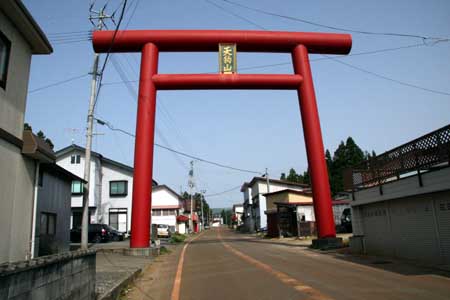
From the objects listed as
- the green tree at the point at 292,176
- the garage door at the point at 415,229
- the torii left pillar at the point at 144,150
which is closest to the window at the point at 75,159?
the torii left pillar at the point at 144,150

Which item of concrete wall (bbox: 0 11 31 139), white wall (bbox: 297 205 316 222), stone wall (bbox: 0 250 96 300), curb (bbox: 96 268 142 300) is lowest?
curb (bbox: 96 268 142 300)

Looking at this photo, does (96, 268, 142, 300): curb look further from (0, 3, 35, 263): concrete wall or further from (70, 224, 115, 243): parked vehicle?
(70, 224, 115, 243): parked vehicle

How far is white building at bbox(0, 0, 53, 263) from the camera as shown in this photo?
8.30 metres

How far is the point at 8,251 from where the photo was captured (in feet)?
28.1

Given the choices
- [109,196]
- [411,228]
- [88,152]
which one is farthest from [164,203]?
[411,228]

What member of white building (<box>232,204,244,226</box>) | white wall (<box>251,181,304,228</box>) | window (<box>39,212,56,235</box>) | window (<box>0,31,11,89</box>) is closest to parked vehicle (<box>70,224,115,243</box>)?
window (<box>39,212,56,235</box>)

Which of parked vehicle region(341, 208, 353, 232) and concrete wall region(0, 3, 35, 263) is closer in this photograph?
concrete wall region(0, 3, 35, 263)

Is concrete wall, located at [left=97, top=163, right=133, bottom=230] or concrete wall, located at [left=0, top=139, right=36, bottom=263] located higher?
concrete wall, located at [left=97, top=163, right=133, bottom=230]

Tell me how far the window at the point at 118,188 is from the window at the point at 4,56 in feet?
100

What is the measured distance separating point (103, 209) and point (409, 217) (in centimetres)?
3103

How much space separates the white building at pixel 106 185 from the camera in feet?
121

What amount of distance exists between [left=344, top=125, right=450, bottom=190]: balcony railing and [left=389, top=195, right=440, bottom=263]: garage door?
934 millimetres

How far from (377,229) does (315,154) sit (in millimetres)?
5044

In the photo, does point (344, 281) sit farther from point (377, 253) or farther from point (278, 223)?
point (278, 223)
